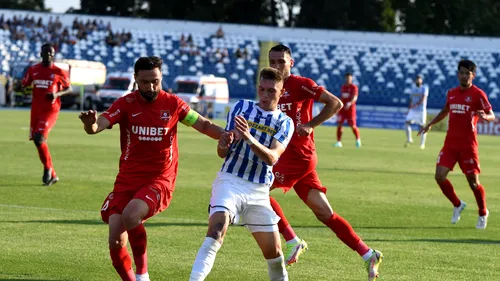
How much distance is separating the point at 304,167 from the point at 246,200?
218cm

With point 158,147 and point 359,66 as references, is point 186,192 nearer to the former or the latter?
point 158,147

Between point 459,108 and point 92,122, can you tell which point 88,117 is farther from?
point 459,108

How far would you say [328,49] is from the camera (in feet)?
205

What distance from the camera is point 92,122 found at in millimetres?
7527

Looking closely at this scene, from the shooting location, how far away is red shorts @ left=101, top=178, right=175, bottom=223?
7719 mm

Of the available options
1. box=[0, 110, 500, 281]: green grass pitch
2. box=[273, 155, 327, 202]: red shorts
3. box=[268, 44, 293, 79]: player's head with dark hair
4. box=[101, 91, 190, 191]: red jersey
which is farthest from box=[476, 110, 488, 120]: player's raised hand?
box=[101, 91, 190, 191]: red jersey

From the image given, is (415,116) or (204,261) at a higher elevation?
(204,261)

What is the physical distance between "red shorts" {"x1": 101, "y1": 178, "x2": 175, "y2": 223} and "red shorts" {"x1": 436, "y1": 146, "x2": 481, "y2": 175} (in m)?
6.56

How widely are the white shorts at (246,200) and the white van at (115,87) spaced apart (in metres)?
45.1

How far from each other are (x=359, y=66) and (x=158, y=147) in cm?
5374

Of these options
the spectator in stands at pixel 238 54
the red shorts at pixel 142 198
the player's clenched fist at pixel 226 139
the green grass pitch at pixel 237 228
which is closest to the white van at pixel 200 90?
the spectator in stands at pixel 238 54

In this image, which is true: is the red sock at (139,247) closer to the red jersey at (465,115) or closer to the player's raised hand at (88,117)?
the player's raised hand at (88,117)

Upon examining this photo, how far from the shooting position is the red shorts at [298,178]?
954 centimetres

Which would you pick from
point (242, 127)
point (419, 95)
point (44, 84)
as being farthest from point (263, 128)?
point (419, 95)
